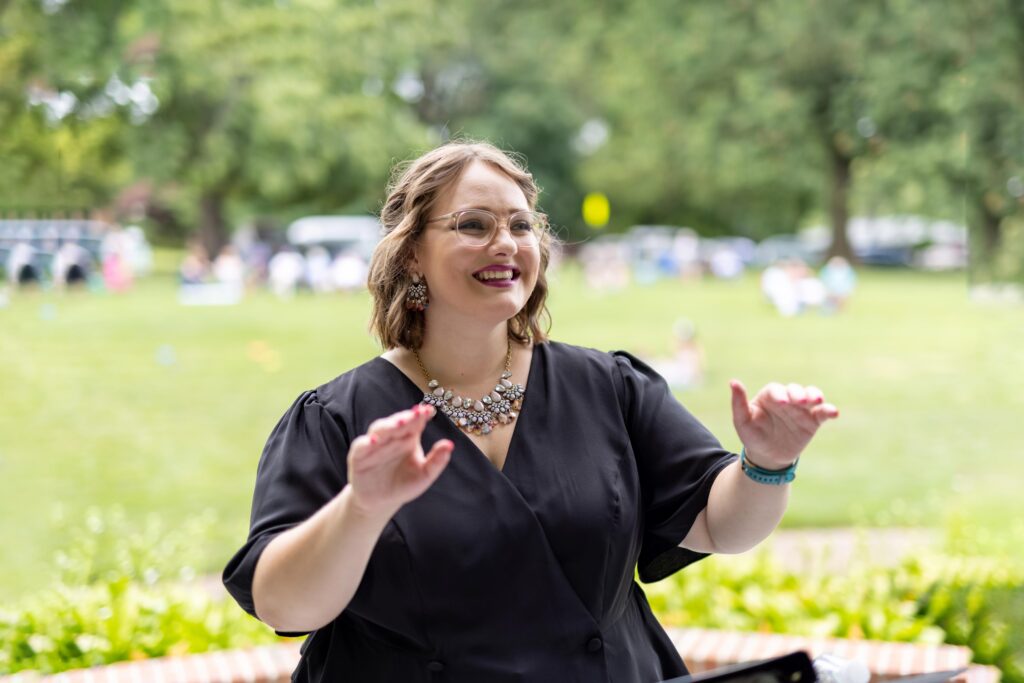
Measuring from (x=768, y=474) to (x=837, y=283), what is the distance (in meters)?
14.9

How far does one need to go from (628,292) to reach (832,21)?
496cm

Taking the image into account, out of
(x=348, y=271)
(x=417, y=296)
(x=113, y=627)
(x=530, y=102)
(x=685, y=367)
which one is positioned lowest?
(x=685, y=367)

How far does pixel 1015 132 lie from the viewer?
691 cm

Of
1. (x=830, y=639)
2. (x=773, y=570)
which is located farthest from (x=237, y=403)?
(x=830, y=639)

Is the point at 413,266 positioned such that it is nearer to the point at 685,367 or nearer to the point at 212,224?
the point at 212,224

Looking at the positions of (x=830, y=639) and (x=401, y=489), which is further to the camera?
(x=830, y=639)

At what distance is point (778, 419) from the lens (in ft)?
4.86

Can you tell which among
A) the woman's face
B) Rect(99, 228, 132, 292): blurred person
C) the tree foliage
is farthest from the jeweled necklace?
Rect(99, 228, 132, 292): blurred person

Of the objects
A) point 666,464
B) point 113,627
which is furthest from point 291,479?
point 113,627

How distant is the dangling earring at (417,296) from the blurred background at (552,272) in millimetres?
394

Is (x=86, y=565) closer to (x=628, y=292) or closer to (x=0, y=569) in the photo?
(x=0, y=569)

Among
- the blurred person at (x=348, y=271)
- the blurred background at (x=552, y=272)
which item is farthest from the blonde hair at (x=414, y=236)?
the blurred person at (x=348, y=271)

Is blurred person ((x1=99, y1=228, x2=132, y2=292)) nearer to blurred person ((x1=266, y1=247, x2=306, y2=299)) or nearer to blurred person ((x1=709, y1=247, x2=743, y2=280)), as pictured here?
blurred person ((x1=266, y1=247, x2=306, y2=299))

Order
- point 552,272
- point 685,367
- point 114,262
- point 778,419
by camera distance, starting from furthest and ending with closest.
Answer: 1. point 685,367
2. point 114,262
3. point 552,272
4. point 778,419
